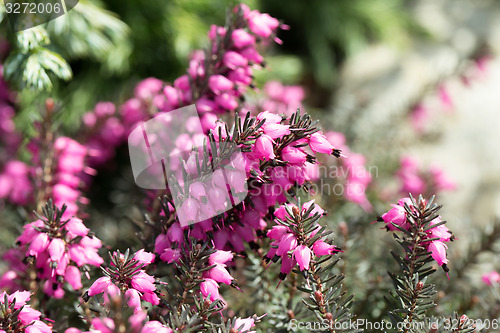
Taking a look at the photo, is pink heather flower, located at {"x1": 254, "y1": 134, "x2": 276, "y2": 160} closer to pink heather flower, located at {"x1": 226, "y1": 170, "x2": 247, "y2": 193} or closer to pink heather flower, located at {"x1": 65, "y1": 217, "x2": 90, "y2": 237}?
pink heather flower, located at {"x1": 226, "y1": 170, "x2": 247, "y2": 193}

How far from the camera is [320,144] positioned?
1201 mm

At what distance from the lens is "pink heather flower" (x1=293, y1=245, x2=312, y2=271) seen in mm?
1122

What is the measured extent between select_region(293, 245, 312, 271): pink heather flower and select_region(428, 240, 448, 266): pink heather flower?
321mm

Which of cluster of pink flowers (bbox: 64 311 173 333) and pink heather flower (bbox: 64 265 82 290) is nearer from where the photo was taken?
cluster of pink flowers (bbox: 64 311 173 333)

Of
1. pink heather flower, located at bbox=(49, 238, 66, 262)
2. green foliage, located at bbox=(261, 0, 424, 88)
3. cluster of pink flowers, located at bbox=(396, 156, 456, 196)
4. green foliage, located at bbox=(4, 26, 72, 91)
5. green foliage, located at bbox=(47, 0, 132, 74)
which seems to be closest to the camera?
pink heather flower, located at bbox=(49, 238, 66, 262)

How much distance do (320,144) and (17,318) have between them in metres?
0.88

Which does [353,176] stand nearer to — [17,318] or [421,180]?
[421,180]

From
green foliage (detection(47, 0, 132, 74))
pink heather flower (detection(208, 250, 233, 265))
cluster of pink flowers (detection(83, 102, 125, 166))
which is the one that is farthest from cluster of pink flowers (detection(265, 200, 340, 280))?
green foliage (detection(47, 0, 132, 74))

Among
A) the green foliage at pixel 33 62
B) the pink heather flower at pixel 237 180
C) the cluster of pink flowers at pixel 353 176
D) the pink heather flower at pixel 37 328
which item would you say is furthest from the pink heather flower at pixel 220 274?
the cluster of pink flowers at pixel 353 176

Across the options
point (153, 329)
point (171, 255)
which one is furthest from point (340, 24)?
point (153, 329)

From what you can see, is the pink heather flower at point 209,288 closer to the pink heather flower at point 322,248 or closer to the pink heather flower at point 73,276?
the pink heather flower at point 322,248

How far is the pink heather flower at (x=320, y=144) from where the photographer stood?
1197 mm

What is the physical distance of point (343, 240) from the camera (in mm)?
1733

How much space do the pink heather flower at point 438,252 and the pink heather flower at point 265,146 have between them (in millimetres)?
474
